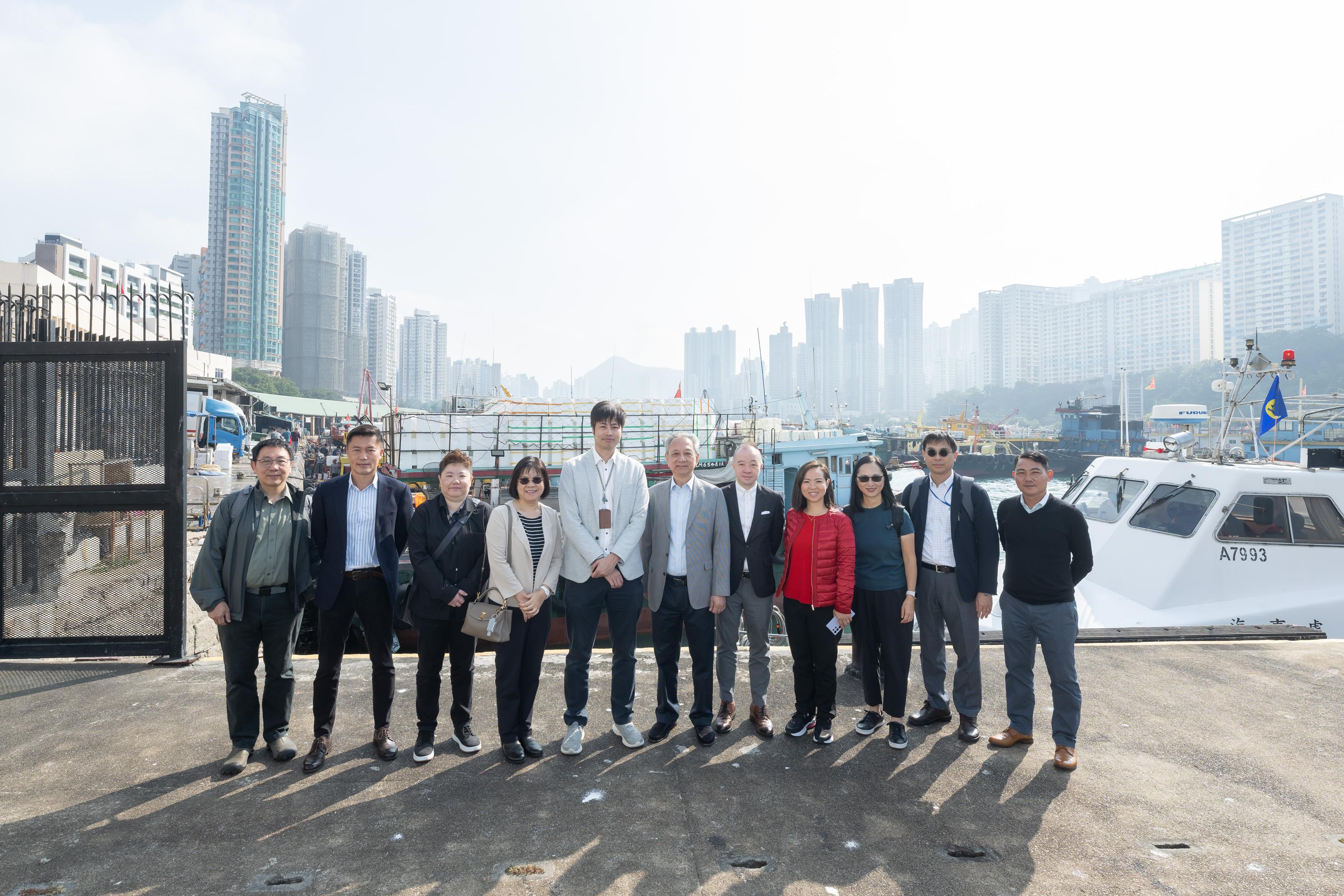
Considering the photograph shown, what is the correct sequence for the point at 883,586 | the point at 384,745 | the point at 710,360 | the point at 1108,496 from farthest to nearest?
the point at 710,360 < the point at 1108,496 < the point at 883,586 < the point at 384,745

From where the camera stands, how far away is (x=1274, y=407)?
7379 millimetres

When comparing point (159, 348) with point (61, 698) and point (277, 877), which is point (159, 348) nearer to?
point (61, 698)

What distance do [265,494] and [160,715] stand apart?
163cm

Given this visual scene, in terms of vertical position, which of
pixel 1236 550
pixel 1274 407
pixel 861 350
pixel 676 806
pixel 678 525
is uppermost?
pixel 861 350

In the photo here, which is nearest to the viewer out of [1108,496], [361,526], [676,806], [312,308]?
[676,806]

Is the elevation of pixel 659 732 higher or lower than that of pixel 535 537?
lower

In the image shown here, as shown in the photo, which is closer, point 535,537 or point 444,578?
point 444,578

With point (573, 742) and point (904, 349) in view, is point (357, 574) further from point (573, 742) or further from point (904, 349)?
point (904, 349)

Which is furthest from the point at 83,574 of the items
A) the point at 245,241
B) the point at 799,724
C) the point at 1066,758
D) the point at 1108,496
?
the point at 245,241

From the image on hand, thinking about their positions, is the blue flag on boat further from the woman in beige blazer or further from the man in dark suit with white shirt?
the woman in beige blazer

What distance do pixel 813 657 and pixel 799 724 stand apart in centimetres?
39

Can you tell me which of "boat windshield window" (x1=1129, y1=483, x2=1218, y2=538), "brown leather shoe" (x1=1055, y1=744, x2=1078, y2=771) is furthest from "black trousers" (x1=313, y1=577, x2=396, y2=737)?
"boat windshield window" (x1=1129, y1=483, x2=1218, y2=538)

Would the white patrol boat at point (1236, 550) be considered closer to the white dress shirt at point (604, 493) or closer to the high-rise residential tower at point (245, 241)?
the white dress shirt at point (604, 493)

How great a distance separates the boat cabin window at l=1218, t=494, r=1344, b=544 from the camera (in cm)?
Answer: 640
